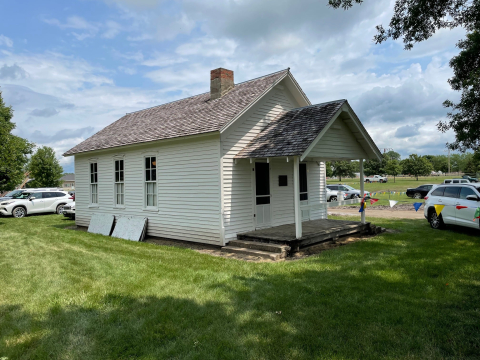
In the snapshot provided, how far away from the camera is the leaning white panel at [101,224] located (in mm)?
14392

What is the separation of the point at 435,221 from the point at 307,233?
6.34 m

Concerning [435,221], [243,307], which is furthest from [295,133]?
[435,221]

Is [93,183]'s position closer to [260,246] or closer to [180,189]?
[180,189]

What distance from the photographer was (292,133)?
1043cm

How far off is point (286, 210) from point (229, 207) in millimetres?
2823

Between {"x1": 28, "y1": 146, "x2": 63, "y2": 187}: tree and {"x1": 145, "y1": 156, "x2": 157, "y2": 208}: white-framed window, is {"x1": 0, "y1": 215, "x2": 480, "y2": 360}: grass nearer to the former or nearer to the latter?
{"x1": 145, "y1": 156, "x2": 157, "y2": 208}: white-framed window

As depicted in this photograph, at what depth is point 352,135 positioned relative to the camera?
11938 mm

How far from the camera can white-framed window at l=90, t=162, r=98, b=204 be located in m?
15.9

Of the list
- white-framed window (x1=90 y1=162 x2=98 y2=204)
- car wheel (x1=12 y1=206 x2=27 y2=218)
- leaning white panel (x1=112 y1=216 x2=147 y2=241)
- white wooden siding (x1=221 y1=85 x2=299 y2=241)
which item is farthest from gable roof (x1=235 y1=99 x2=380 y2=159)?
car wheel (x1=12 y1=206 x2=27 y2=218)

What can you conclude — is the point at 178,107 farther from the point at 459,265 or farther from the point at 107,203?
the point at 459,265

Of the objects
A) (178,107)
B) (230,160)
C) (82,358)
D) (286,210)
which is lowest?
(82,358)

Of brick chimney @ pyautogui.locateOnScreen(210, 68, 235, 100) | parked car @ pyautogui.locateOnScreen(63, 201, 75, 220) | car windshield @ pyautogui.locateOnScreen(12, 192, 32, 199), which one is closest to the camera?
brick chimney @ pyautogui.locateOnScreen(210, 68, 235, 100)

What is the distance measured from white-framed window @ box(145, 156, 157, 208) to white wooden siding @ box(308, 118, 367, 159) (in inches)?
238

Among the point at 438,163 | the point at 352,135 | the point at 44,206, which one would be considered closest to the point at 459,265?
the point at 352,135
